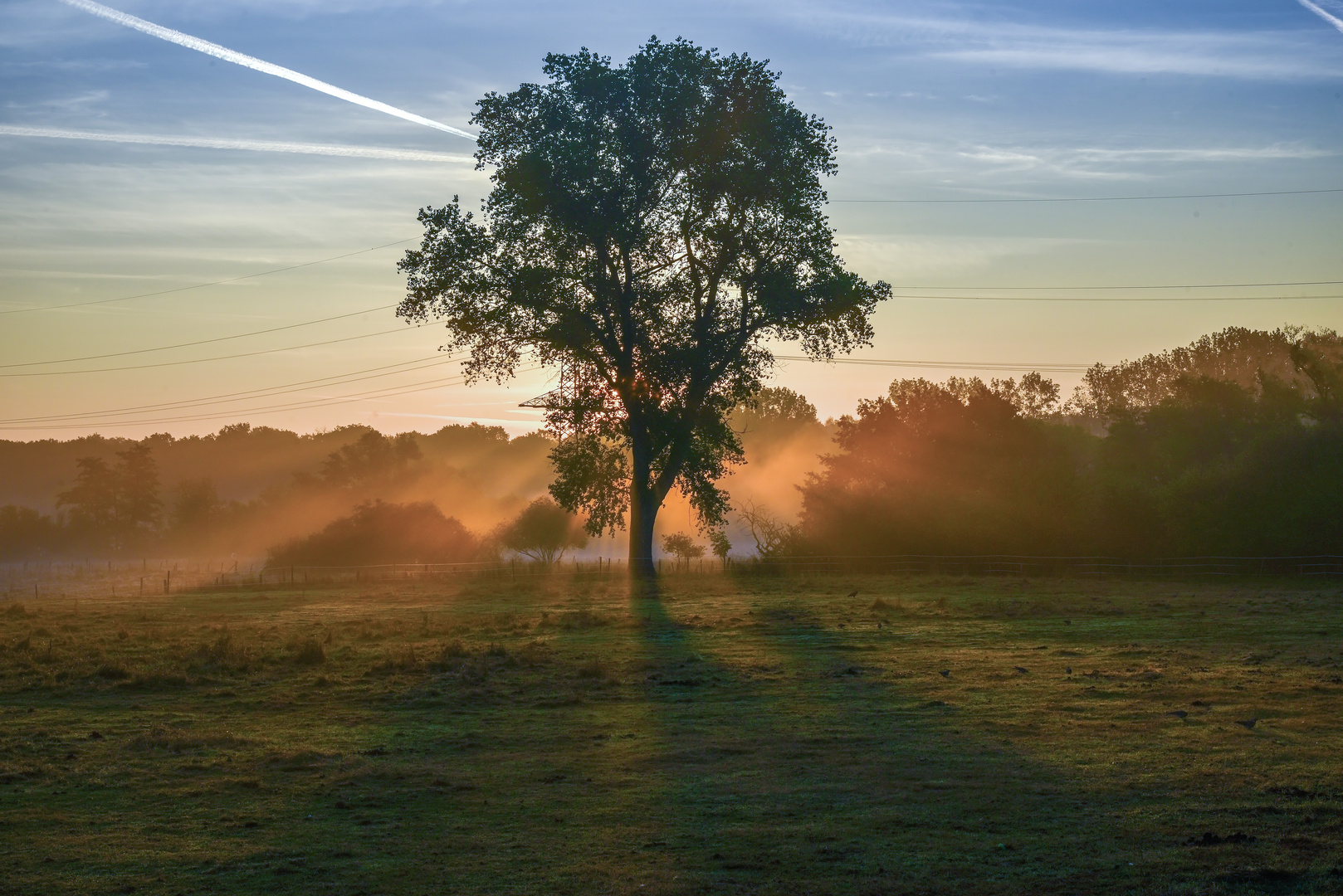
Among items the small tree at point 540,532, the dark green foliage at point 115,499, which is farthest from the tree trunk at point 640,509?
the dark green foliage at point 115,499

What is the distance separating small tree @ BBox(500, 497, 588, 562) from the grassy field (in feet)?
213

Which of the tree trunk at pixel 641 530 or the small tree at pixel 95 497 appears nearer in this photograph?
the tree trunk at pixel 641 530

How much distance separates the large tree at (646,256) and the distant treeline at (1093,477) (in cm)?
1662

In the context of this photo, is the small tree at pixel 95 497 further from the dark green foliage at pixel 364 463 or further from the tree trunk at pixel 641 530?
the tree trunk at pixel 641 530

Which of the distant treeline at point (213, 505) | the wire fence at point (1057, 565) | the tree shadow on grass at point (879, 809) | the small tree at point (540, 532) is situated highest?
the distant treeline at point (213, 505)

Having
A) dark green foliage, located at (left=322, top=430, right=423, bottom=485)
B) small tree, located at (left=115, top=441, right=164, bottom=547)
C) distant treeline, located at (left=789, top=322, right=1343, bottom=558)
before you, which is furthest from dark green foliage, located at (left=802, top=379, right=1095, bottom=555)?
small tree, located at (left=115, top=441, right=164, bottom=547)

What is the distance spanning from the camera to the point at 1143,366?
10675cm

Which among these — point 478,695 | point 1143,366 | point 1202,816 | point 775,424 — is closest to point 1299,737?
point 1202,816

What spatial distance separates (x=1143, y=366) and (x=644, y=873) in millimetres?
110343

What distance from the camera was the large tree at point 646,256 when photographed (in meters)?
37.9

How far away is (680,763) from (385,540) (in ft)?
225

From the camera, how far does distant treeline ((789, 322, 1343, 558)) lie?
148ft

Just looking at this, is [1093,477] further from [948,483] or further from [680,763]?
[680,763]

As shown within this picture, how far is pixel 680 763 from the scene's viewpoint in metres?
11.9
